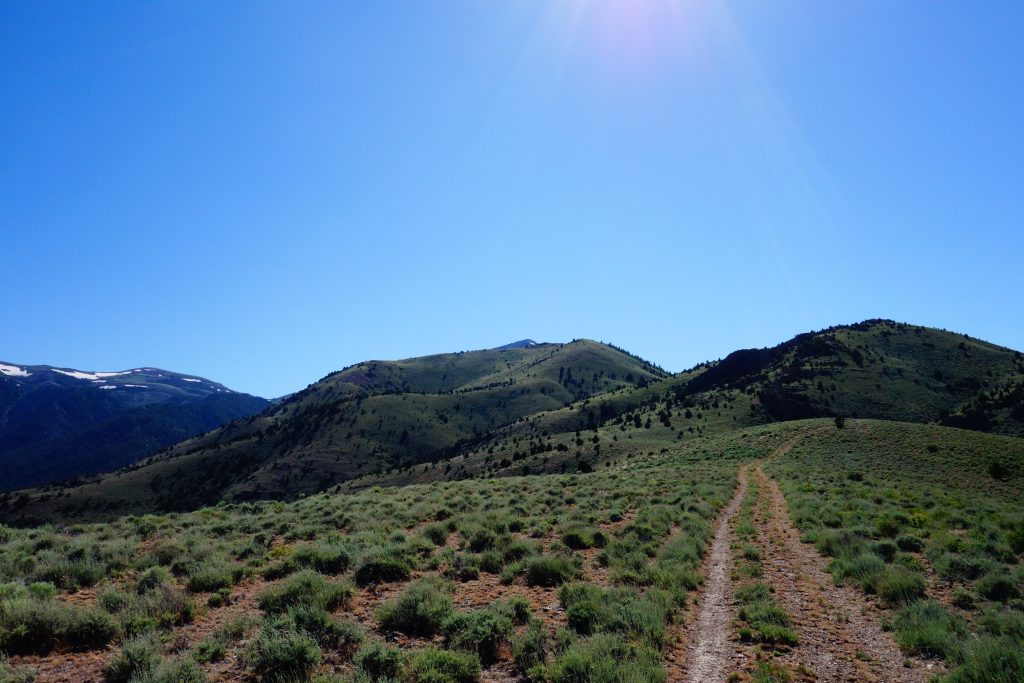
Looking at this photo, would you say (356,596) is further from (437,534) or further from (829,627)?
(829,627)

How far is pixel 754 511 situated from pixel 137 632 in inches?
918

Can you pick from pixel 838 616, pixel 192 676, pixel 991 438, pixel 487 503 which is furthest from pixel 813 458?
pixel 192 676

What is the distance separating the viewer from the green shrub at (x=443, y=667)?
22.7 feet

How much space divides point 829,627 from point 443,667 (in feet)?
25.8

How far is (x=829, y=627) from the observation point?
9.59 meters

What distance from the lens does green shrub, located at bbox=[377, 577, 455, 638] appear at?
29.7 feet

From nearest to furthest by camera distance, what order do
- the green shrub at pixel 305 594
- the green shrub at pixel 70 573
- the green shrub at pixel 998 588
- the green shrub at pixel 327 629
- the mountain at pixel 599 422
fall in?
the green shrub at pixel 327 629
the green shrub at pixel 305 594
the green shrub at pixel 998 588
the green shrub at pixel 70 573
the mountain at pixel 599 422

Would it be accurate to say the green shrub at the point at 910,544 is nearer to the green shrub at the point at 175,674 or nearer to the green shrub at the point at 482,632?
the green shrub at the point at 482,632

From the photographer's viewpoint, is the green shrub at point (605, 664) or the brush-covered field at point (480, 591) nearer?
the green shrub at point (605, 664)

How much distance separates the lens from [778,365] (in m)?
131

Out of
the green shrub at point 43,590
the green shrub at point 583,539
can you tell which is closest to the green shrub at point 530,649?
the green shrub at point 583,539

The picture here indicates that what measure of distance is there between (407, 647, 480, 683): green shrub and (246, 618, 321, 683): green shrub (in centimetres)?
151

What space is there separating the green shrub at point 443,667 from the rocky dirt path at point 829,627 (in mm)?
5440

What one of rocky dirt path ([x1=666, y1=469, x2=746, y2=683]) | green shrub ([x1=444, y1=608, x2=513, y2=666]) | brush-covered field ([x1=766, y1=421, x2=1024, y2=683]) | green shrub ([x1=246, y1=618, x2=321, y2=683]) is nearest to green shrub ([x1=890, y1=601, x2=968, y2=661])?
brush-covered field ([x1=766, y1=421, x2=1024, y2=683])
